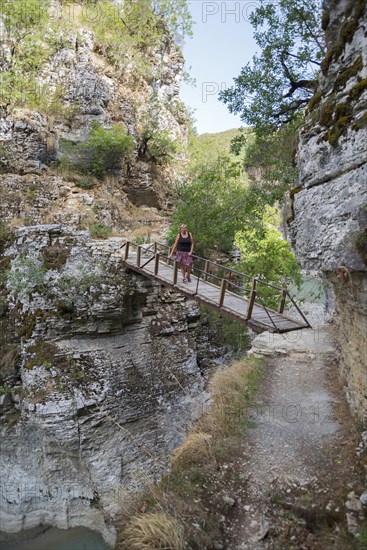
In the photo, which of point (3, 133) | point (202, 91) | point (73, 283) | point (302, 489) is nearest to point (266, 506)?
point (302, 489)

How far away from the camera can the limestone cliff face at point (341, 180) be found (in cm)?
542

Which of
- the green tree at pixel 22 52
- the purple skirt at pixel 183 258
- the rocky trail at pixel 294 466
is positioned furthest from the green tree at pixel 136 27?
the rocky trail at pixel 294 466

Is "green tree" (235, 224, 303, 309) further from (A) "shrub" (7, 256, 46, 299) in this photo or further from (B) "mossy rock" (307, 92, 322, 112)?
(B) "mossy rock" (307, 92, 322, 112)

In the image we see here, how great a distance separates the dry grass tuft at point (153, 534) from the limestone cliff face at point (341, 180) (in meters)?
3.66

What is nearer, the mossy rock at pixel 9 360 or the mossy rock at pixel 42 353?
the mossy rock at pixel 42 353

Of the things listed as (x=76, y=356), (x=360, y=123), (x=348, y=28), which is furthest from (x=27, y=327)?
(x=348, y=28)

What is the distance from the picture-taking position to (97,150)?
1808cm

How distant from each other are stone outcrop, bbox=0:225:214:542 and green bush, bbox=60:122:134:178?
6.32 meters

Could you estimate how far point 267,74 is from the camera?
10.6 metres

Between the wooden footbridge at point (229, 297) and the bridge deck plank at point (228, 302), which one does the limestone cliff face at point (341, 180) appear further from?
the bridge deck plank at point (228, 302)

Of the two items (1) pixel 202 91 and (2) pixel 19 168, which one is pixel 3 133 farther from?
(1) pixel 202 91

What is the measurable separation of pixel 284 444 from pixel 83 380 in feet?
21.0

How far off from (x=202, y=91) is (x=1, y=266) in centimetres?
963


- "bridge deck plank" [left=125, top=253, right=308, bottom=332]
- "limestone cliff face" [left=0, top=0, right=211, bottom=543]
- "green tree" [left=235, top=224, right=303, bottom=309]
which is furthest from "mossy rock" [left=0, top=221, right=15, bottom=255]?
"green tree" [left=235, top=224, right=303, bottom=309]
